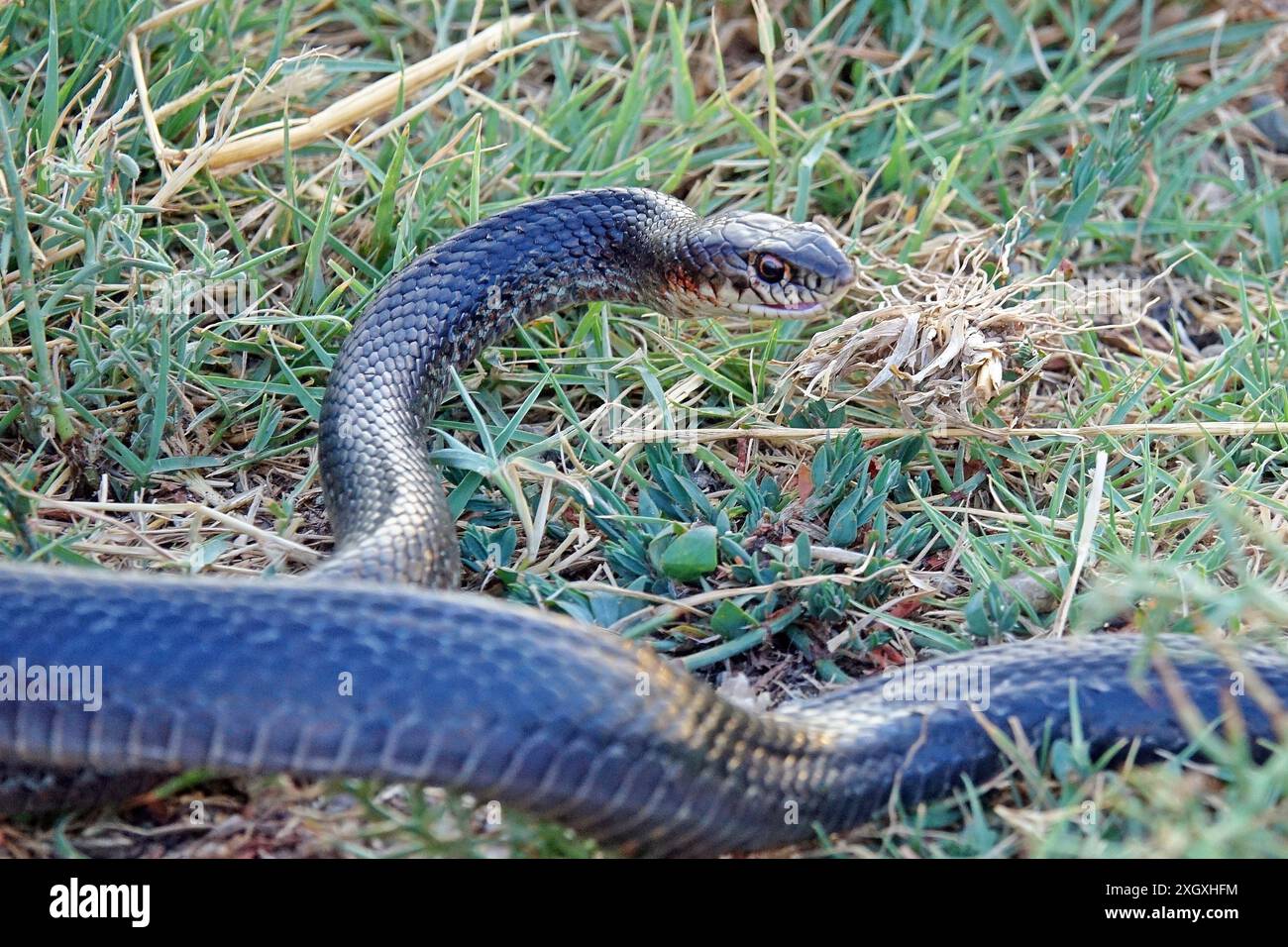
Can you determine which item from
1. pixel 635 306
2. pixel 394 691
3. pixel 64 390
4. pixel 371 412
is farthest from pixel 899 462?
pixel 64 390

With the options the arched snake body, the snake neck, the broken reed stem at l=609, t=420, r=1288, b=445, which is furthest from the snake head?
the arched snake body

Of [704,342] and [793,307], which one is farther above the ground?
Answer: [793,307]

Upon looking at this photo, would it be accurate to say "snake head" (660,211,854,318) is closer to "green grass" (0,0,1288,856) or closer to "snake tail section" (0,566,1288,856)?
"green grass" (0,0,1288,856)

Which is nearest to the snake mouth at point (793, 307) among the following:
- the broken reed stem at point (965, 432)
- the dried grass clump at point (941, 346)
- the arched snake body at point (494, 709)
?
the dried grass clump at point (941, 346)

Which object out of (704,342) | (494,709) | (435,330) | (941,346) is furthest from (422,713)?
(704,342)

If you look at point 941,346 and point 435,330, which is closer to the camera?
point 941,346

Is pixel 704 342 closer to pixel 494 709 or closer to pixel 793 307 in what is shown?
pixel 793 307
